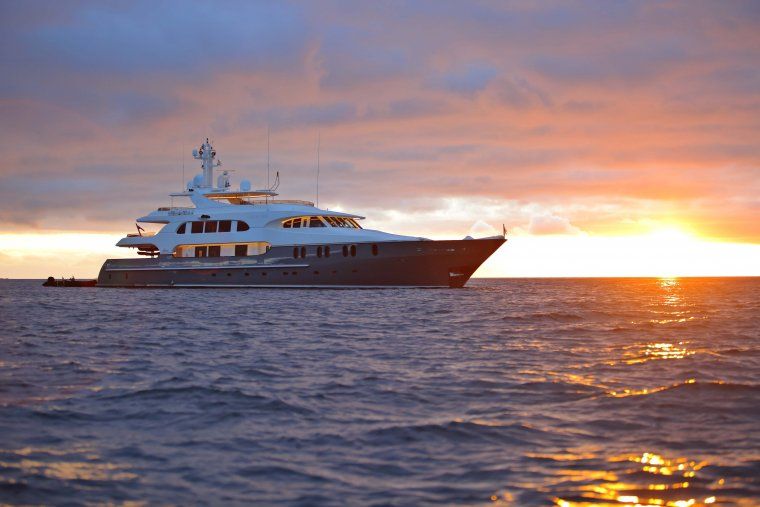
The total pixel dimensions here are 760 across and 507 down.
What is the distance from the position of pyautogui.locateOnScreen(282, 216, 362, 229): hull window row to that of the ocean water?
108 ft

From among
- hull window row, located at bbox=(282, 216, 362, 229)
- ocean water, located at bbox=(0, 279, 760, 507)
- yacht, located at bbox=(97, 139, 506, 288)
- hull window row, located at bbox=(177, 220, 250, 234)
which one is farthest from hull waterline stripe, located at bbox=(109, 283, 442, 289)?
ocean water, located at bbox=(0, 279, 760, 507)

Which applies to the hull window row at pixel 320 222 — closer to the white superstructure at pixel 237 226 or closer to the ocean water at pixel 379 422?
the white superstructure at pixel 237 226

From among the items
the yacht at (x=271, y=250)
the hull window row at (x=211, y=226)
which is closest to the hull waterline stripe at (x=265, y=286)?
the yacht at (x=271, y=250)

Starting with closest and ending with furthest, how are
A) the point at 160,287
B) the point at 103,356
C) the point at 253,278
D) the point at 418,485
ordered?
1. the point at 418,485
2. the point at 103,356
3. the point at 253,278
4. the point at 160,287

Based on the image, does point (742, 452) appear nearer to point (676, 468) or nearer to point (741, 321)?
point (676, 468)

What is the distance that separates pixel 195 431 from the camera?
370 inches

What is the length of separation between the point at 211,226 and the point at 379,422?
48.3 meters

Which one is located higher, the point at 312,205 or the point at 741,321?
the point at 312,205

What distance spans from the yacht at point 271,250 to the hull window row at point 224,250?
7cm

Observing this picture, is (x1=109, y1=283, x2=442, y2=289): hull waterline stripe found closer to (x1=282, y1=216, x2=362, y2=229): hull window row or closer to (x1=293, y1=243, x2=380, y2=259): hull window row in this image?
(x1=293, y1=243, x2=380, y2=259): hull window row

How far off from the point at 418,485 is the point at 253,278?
4665 cm

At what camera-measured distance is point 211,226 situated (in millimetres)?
56344

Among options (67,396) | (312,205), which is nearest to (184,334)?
(67,396)

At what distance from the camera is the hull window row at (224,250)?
53750mm
